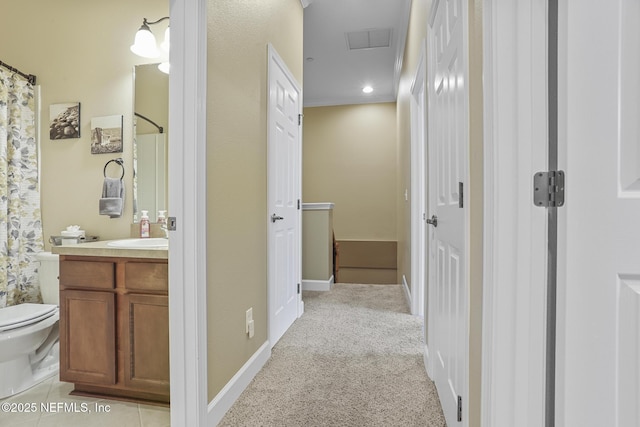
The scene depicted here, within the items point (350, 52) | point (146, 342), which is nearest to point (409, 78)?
point (350, 52)

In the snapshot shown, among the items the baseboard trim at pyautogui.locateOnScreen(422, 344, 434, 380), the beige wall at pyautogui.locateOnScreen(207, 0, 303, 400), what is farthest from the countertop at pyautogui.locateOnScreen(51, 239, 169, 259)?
the baseboard trim at pyautogui.locateOnScreen(422, 344, 434, 380)

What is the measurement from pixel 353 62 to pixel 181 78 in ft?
11.7

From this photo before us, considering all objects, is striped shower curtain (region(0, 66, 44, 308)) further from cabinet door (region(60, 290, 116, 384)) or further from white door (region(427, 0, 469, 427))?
white door (region(427, 0, 469, 427))

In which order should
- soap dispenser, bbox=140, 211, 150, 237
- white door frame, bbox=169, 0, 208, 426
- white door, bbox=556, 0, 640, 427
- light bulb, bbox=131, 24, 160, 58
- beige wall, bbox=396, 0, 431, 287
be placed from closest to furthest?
white door, bbox=556, 0, 640, 427, white door frame, bbox=169, 0, 208, 426, light bulb, bbox=131, 24, 160, 58, soap dispenser, bbox=140, 211, 150, 237, beige wall, bbox=396, 0, 431, 287

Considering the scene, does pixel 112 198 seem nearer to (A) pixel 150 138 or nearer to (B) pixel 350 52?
(A) pixel 150 138

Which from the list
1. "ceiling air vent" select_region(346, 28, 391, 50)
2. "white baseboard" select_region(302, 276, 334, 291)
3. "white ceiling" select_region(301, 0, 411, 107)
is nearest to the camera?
"white ceiling" select_region(301, 0, 411, 107)

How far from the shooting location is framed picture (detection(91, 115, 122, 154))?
2.24 metres

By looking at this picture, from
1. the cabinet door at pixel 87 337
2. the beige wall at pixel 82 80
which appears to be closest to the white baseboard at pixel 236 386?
the cabinet door at pixel 87 337

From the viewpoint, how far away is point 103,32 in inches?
90.5

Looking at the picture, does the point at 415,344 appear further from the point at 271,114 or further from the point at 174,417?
the point at 271,114

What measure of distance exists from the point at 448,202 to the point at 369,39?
3.06 m

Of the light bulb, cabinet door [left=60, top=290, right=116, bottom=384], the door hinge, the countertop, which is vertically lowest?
cabinet door [left=60, top=290, right=116, bottom=384]

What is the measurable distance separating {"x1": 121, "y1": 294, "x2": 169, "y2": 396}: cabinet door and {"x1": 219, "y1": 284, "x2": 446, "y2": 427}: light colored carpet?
407mm

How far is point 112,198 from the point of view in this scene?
220cm
